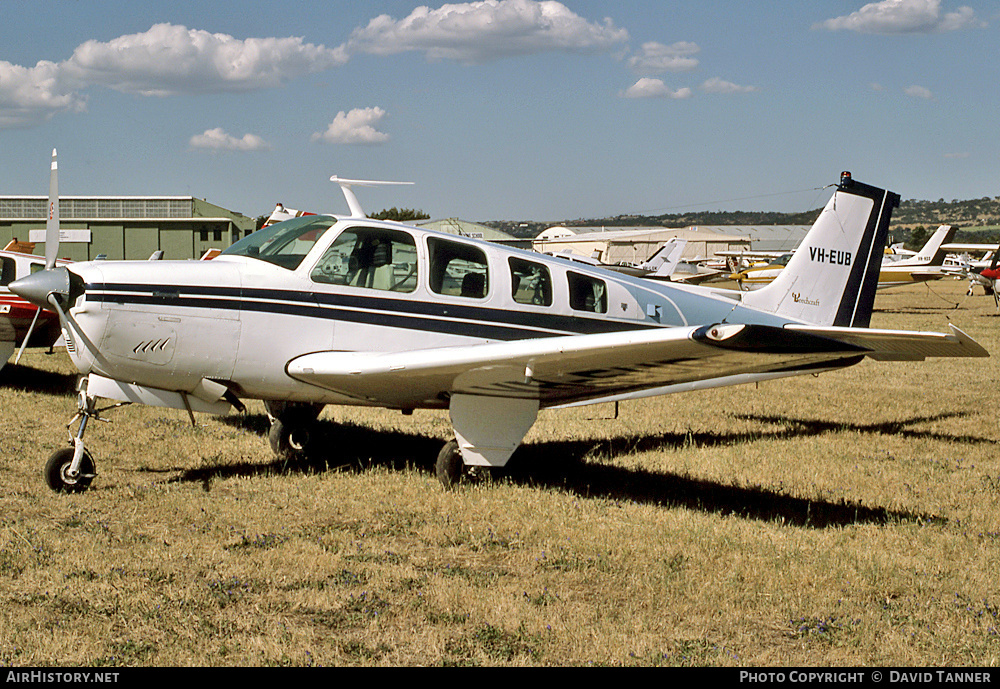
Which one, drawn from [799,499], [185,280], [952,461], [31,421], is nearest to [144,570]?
[185,280]

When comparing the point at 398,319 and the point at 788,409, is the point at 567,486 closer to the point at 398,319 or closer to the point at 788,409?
the point at 398,319

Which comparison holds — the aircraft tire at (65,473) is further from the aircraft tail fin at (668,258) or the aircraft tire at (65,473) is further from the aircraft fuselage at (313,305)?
the aircraft tail fin at (668,258)

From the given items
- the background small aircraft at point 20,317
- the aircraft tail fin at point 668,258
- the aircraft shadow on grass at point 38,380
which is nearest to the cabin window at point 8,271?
the background small aircraft at point 20,317

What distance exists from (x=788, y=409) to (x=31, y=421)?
368 inches

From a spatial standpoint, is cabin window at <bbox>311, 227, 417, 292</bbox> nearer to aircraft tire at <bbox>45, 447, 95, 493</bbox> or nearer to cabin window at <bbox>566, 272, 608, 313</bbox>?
cabin window at <bbox>566, 272, 608, 313</bbox>

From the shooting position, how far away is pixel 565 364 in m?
6.14

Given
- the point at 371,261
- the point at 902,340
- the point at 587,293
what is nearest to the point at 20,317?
the point at 371,261

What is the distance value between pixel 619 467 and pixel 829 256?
3.51 metres

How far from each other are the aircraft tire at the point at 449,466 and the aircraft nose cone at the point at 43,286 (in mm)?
3130

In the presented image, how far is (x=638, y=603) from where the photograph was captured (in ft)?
15.9

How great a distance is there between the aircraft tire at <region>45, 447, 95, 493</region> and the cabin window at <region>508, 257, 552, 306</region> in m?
3.78

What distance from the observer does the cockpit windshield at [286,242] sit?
6.98 meters

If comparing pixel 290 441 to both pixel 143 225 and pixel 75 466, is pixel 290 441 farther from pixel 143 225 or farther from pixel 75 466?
pixel 143 225
